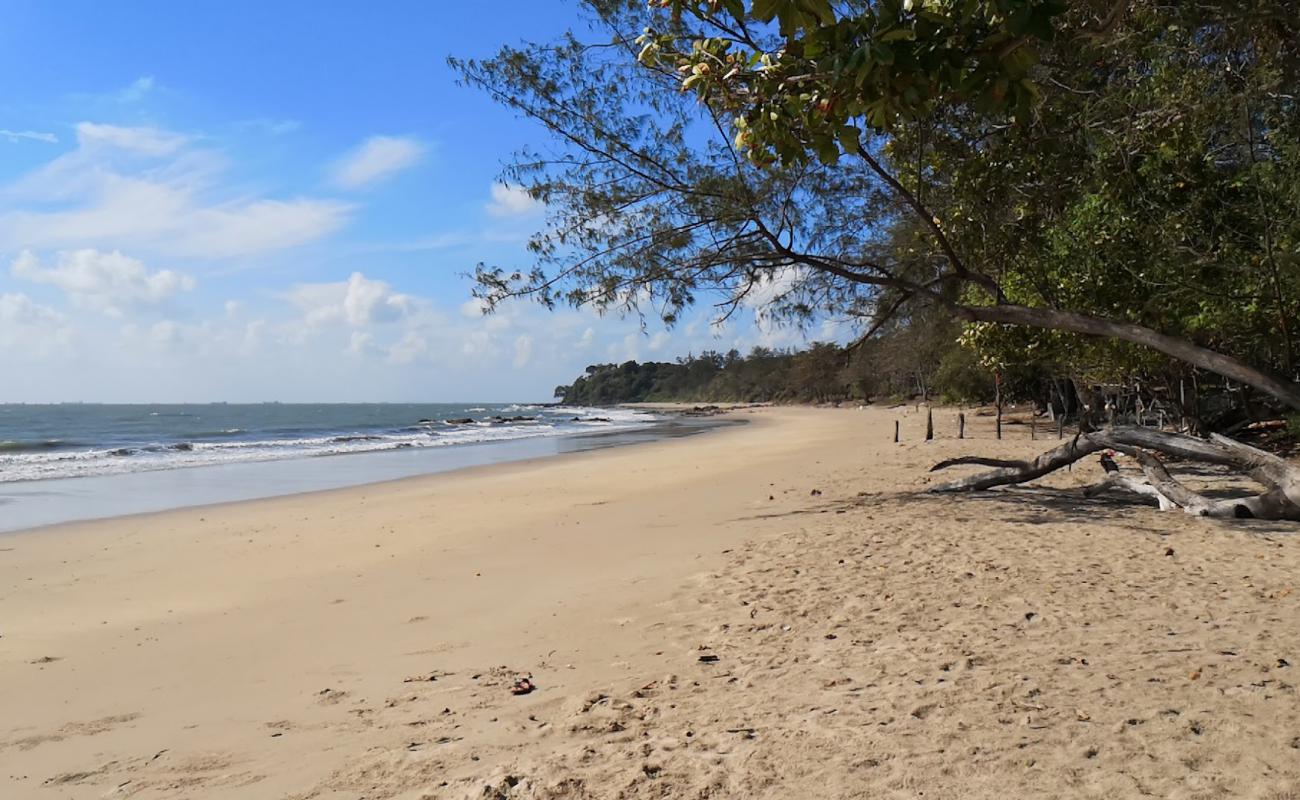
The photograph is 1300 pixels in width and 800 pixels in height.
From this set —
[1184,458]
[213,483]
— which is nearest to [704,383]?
[213,483]

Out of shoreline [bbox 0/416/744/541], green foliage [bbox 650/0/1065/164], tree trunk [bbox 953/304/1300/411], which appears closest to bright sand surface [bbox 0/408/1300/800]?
tree trunk [bbox 953/304/1300/411]

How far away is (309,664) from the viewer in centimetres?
527

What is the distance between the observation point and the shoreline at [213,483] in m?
14.5

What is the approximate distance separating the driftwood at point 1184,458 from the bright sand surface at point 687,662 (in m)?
0.38

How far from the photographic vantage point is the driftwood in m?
8.00

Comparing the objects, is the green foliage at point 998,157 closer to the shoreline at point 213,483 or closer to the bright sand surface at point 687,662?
the bright sand surface at point 687,662

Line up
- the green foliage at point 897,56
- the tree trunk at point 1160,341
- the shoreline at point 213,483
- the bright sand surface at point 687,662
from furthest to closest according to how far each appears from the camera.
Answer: the shoreline at point 213,483, the tree trunk at point 1160,341, the bright sand surface at point 687,662, the green foliage at point 897,56

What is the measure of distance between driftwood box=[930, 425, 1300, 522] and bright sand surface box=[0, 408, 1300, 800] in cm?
38

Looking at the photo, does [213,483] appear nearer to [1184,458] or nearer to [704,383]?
[1184,458]

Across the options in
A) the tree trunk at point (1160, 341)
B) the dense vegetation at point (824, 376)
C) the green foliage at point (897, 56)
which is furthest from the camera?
the dense vegetation at point (824, 376)

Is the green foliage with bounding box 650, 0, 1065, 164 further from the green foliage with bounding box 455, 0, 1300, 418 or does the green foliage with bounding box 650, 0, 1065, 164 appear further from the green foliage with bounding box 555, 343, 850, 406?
the green foliage with bounding box 555, 343, 850, 406

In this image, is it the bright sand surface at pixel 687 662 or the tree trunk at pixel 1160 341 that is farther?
the tree trunk at pixel 1160 341

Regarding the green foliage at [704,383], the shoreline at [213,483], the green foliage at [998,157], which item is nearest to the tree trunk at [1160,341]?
the green foliage at [998,157]

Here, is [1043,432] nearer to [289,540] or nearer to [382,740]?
[289,540]
